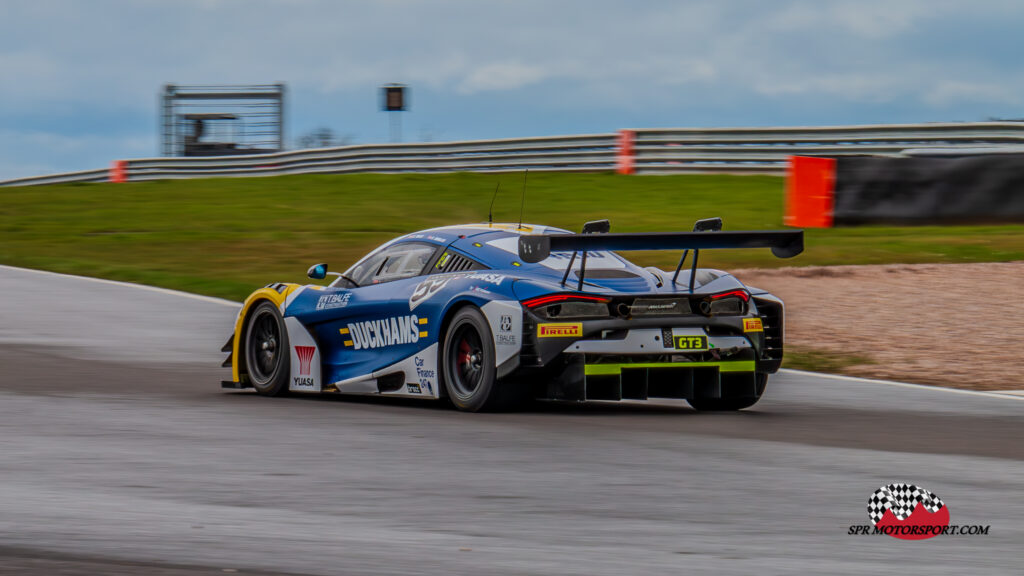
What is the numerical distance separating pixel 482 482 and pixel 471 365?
2544 millimetres

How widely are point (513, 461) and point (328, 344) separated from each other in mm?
3341

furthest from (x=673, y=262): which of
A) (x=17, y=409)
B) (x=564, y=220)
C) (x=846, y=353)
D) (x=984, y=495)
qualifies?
(x=984, y=495)

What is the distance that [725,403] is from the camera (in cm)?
935

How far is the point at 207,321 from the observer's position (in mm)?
14547

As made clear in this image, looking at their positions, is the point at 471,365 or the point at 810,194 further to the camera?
the point at 810,194

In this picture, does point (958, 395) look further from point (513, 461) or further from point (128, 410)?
point (128, 410)

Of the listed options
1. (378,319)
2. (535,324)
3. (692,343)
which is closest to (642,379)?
(692,343)

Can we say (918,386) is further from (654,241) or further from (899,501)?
(899,501)

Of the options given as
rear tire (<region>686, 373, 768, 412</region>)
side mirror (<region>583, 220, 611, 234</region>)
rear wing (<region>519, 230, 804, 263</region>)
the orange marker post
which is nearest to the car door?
side mirror (<region>583, 220, 611, 234</region>)

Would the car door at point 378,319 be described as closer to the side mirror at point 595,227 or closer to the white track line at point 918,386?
the side mirror at point 595,227

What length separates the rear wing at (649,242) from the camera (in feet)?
26.1

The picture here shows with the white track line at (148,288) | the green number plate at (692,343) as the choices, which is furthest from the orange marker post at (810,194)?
the green number plate at (692,343)

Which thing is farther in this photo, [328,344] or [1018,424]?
[328,344]

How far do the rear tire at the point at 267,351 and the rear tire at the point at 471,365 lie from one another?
1656 millimetres
